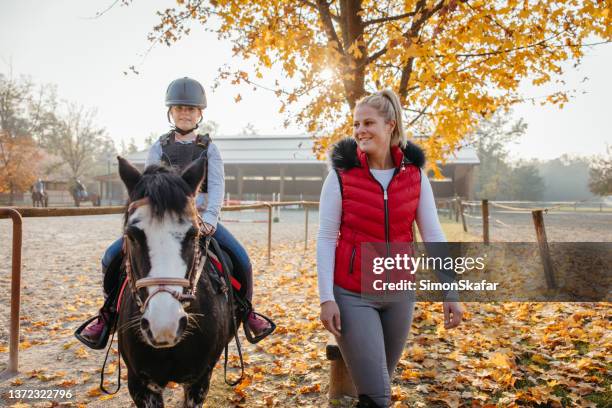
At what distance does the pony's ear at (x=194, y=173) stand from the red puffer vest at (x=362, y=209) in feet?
2.41

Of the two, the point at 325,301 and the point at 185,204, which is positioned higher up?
the point at 185,204

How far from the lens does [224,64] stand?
7117 millimetres

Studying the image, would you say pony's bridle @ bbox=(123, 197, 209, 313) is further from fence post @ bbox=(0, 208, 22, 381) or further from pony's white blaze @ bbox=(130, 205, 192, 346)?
fence post @ bbox=(0, 208, 22, 381)

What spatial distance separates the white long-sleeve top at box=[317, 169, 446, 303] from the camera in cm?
206

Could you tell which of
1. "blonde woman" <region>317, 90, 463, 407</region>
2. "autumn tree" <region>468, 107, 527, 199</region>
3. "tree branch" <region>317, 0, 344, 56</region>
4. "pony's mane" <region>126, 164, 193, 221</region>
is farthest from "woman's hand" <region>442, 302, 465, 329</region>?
"autumn tree" <region>468, 107, 527, 199</region>

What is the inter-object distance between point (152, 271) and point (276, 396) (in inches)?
84.6

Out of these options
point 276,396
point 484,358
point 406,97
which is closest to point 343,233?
point 276,396

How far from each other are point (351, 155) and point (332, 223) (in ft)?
1.29

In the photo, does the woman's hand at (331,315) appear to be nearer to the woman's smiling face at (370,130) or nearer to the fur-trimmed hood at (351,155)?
the fur-trimmed hood at (351,155)

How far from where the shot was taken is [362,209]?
6.88 ft

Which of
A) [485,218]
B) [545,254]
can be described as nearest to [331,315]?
[545,254]

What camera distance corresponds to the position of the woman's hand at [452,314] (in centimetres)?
214

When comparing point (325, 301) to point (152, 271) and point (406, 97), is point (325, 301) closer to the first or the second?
point (152, 271)

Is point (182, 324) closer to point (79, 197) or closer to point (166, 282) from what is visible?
point (166, 282)
